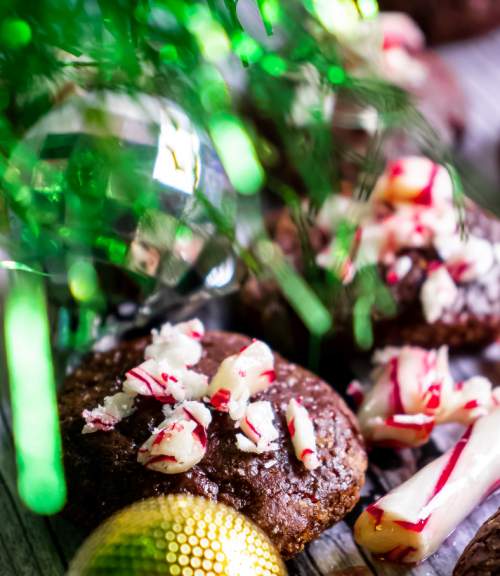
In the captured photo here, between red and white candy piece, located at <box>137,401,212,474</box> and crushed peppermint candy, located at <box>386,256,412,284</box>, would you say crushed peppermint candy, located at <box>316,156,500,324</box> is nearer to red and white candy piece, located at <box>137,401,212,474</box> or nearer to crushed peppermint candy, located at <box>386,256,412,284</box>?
crushed peppermint candy, located at <box>386,256,412,284</box>

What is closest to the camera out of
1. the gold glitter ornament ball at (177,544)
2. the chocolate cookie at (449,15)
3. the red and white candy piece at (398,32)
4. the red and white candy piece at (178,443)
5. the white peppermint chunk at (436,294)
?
the gold glitter ornament ball at (177,544)

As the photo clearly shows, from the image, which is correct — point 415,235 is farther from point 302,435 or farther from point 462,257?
point 302,435

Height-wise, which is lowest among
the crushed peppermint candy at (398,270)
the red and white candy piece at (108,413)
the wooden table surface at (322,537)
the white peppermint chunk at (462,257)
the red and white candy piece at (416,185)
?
the wooden table surface at (322,537)

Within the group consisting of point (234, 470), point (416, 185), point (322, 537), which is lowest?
point (322, 537)

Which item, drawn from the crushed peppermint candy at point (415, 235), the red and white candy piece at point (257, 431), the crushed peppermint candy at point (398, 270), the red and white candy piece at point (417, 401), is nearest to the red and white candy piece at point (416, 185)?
the crushed peppermint candy at point (415, 235)

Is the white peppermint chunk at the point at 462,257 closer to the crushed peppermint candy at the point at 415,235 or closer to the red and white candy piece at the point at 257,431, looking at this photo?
the crushed peppermint candy at the point at 415,235

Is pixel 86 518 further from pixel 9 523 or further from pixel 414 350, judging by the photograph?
pixel 414 350

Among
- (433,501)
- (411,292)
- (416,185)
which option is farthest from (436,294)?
(433,501)
